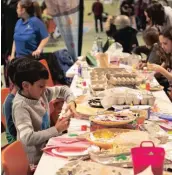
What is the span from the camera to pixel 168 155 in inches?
81.5

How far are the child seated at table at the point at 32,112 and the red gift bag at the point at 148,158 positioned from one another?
2.76ft

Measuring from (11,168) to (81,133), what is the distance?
1.67ft

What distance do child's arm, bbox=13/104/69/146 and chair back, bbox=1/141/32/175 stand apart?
18 centimetres

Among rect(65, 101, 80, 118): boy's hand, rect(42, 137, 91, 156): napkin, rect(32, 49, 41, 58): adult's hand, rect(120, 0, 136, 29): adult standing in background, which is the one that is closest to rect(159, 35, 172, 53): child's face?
rect(65, 101, 80, 118): boy's hand

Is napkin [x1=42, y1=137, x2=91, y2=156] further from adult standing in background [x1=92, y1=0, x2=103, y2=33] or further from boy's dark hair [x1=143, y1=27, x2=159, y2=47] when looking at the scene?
adult standing in background [x1=92, y1=0, x2=103, y2=33]

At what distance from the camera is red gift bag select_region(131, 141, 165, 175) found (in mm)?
1698

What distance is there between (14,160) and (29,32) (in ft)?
11.5

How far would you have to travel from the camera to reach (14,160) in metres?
2.16

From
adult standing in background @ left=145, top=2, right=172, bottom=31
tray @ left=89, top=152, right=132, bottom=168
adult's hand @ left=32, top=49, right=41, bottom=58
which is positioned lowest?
tray @ left=89, top=152, right=132, bottom=168

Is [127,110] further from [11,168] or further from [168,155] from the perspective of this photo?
[11,168]

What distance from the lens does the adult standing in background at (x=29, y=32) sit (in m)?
5.43

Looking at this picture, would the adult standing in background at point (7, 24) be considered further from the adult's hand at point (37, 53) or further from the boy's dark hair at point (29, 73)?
the boy's dark hair at point (29, 73)

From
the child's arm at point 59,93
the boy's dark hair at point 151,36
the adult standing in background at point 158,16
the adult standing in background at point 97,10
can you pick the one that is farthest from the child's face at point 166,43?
the adult standing in background at point 97,10

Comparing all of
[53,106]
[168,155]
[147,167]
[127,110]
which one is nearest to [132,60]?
[53,106]
